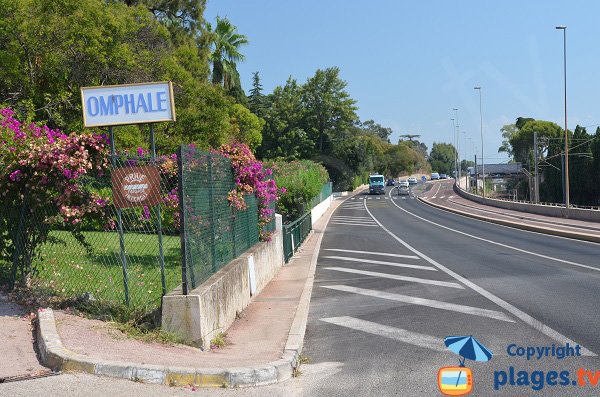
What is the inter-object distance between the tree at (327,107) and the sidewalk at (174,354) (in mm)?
85245

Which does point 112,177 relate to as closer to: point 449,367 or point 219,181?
point 219,181

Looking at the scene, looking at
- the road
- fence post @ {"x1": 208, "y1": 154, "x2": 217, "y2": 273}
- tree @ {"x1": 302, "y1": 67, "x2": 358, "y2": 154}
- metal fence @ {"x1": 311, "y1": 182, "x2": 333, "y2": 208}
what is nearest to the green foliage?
metal fence @ {"x1": 311, "y1": 182, "x2": 333, "y2": 208}

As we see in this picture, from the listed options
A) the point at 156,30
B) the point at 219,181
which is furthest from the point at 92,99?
the point at 156,30

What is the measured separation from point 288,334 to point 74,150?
12.4 ft

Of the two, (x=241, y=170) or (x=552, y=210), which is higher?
(x=241, y=170)

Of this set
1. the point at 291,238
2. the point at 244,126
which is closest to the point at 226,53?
the point at 244,126

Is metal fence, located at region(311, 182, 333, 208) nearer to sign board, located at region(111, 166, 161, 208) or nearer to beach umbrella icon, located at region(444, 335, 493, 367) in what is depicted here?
beach umbrella icon, located at region(444, 335, 493, 367)

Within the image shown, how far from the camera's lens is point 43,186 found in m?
8.84

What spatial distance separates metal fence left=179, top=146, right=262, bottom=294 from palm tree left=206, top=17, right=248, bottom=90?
1562 inches

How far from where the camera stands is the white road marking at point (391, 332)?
8.47m

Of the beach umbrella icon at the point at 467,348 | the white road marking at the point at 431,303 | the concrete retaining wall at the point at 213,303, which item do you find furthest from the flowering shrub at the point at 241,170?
the beach umbrella icon at the point at 467,348

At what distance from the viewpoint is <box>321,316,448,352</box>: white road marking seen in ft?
27.8

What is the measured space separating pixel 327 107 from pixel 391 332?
87198mm

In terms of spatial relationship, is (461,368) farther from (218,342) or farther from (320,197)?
(320,197)
